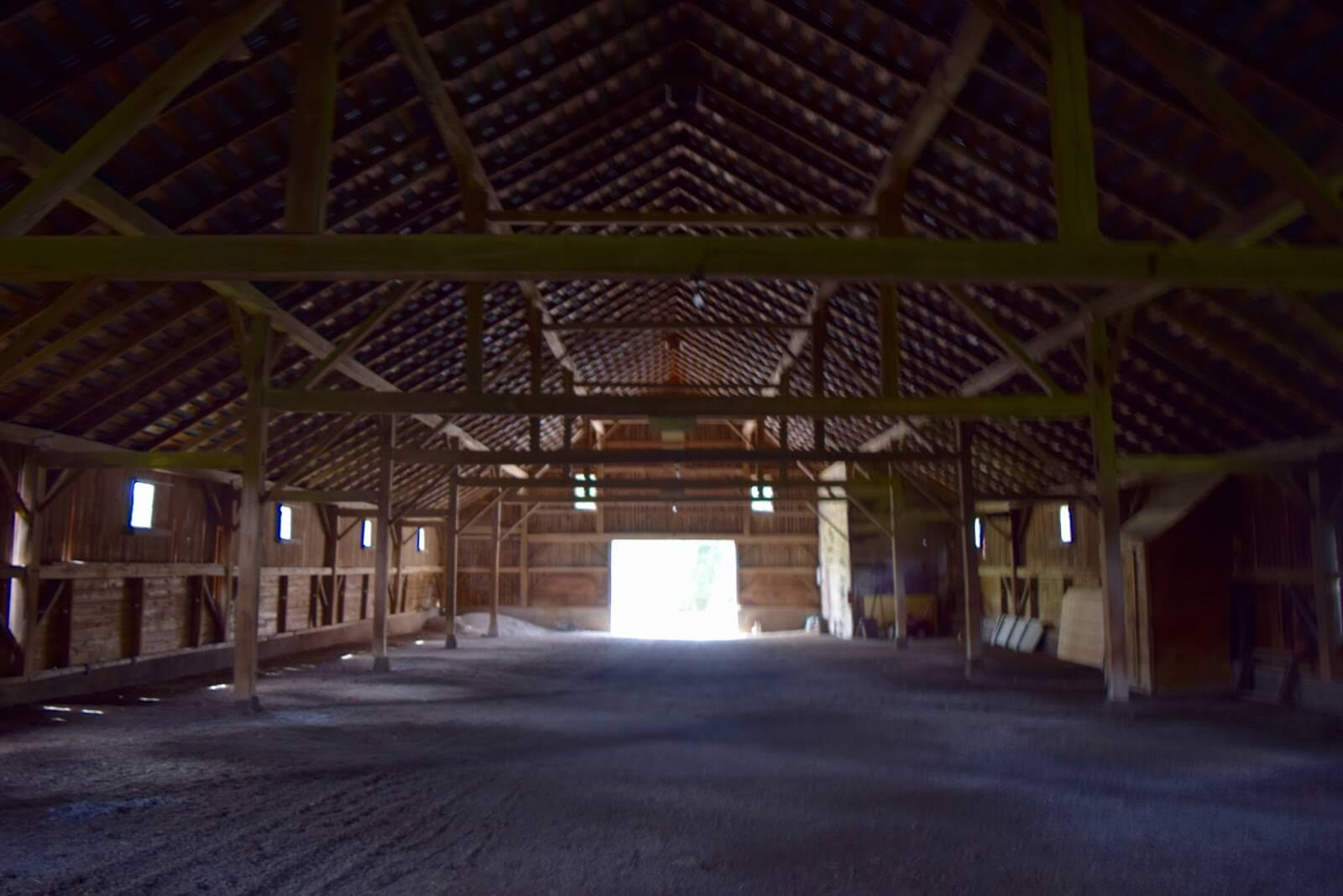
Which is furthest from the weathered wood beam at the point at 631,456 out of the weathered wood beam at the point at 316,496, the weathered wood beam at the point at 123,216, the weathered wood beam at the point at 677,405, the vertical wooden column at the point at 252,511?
the vertical wooden column at the point at 252,511

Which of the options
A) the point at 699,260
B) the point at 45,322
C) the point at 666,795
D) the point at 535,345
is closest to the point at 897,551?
the point at 535,345

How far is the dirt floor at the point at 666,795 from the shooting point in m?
4.96

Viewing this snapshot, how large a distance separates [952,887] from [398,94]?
27.2 feet

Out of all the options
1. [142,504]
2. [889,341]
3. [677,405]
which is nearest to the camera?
[889,341]

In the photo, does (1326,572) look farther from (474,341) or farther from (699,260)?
(474,341)

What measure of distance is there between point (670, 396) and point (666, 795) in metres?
6.41

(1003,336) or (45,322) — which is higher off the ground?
(1003,336)

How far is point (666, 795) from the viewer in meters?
6.71

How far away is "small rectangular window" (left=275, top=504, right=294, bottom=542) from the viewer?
18.5 metres

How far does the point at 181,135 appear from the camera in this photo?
7918mm

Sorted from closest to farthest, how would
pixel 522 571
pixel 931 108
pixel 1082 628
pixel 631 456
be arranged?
pixel 931 108 < pixel 631 456 < pixel 1082 628 < pixel 522 571

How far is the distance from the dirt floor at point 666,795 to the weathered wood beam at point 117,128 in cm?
378

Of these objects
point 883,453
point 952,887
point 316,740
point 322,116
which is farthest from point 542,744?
point 883,453

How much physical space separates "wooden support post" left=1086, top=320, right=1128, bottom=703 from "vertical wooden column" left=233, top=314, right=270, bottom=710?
31.1 ft
